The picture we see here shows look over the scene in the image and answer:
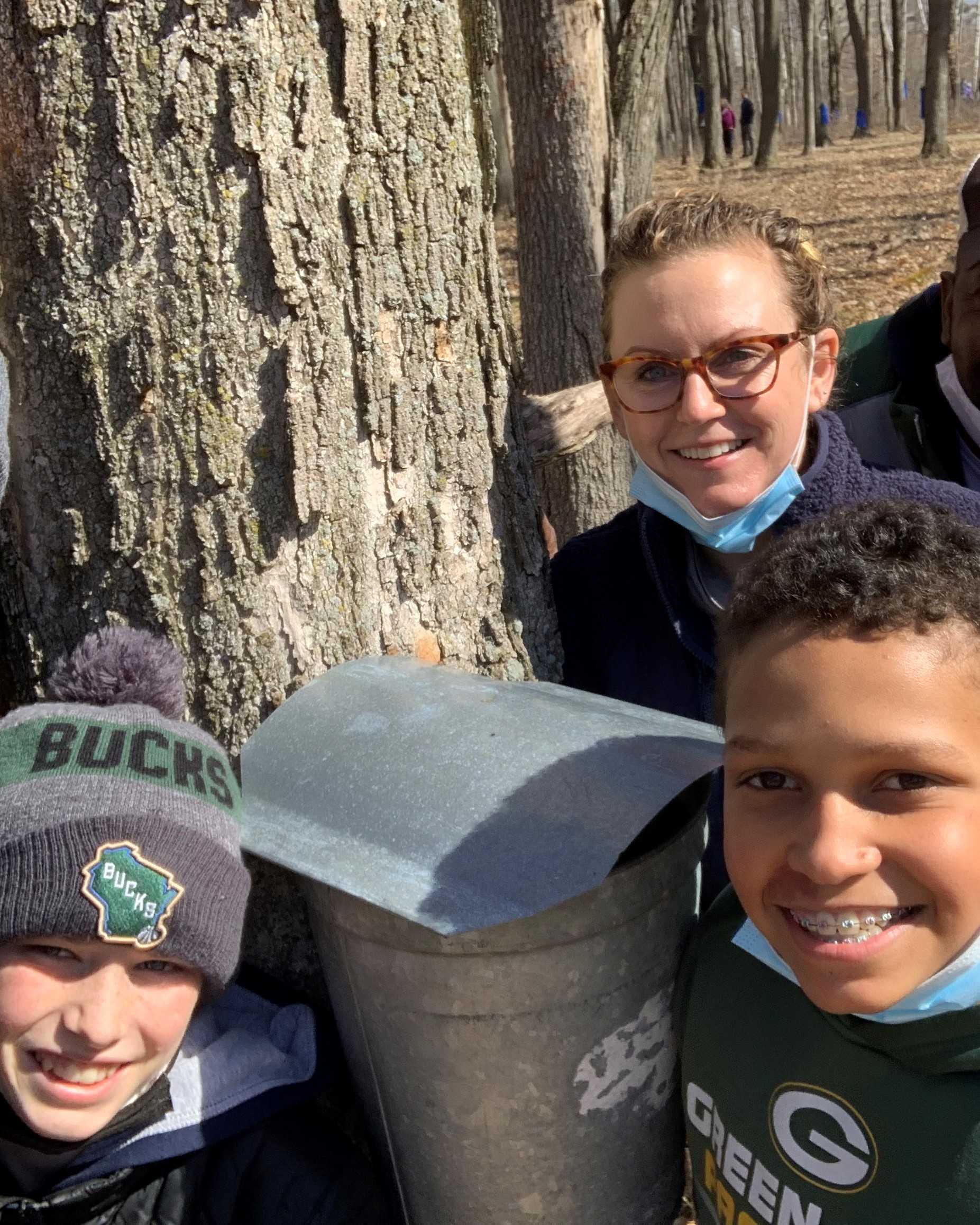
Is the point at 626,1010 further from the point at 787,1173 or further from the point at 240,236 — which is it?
the point at 240,236

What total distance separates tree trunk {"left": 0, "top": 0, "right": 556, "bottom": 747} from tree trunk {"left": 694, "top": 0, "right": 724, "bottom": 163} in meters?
15.3

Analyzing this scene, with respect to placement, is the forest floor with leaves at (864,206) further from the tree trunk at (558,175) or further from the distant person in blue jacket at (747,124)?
the distant person in blue jacket at (747,124)

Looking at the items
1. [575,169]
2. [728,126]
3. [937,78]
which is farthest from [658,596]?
[728,126]

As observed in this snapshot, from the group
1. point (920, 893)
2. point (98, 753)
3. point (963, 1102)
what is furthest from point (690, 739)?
point (98, 753)

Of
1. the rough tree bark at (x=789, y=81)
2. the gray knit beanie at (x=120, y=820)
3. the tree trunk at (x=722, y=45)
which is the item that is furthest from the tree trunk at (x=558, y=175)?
the rough tree bark at (x=789, y=81)

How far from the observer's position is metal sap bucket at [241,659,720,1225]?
4.74 ft

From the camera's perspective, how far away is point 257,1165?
1.70 metres

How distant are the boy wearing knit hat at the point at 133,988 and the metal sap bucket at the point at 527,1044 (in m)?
0.14

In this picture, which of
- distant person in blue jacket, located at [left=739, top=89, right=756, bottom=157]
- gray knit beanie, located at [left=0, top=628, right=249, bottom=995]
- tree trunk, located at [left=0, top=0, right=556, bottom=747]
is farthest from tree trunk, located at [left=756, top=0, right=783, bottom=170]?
gray knit beanie, located at [left=0, top=628, right=249, bottom=995]

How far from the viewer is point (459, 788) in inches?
59.4

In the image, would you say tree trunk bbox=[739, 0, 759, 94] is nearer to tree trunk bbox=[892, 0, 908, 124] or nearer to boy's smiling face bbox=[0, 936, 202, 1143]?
tree trunk bbox=[892, 0, 908, 124]

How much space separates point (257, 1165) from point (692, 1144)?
→ 63 cm

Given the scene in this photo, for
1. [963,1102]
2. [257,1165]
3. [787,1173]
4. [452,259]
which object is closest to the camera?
[963,1102]

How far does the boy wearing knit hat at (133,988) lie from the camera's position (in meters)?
1.50
